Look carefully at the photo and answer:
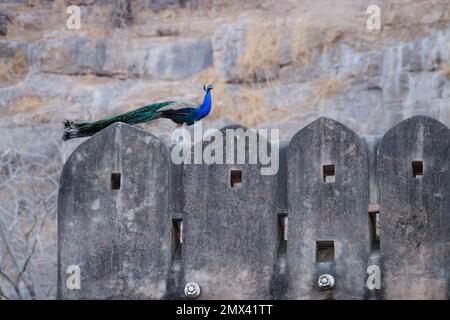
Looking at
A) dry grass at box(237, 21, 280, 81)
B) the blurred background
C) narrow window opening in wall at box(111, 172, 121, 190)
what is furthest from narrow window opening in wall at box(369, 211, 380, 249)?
dry grass at box(237, 21, 280, 81)

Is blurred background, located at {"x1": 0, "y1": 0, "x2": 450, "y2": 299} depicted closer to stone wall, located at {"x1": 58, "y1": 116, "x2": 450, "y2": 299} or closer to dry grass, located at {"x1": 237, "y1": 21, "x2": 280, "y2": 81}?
dry grass, located at {"x1": 237, "y1": 21, "x2": 280, "y2": 81}

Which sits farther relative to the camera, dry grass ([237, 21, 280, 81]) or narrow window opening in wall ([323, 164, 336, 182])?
dry grass ([237, 21, 280, 81])

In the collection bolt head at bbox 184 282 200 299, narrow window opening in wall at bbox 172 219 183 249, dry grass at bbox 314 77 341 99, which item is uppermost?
dry grass at bbox 314 77 341 99

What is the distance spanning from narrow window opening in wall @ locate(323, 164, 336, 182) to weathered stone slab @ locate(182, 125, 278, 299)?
1.43 feet

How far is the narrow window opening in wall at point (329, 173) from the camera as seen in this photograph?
12.7 meters

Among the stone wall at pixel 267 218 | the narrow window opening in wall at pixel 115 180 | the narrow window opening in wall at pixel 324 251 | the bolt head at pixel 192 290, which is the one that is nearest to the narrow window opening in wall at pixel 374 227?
the stone wall at pixel 267 218

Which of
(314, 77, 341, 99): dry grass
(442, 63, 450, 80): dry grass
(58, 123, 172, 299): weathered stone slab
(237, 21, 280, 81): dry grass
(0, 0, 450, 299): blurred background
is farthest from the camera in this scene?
(237, 21, 280, 81): dry grass

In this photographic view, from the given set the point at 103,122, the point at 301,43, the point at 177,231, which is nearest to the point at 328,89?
the point at 301,43

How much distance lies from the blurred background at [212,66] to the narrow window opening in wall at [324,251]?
17.4 metres

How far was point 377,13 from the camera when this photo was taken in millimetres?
33812

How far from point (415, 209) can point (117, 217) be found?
2.57 meters

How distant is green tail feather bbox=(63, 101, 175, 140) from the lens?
13664 millimetres

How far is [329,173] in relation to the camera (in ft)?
41.9

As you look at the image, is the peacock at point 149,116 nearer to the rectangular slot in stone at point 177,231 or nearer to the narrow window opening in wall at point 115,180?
the narrow window opening in wall at point 115,180
